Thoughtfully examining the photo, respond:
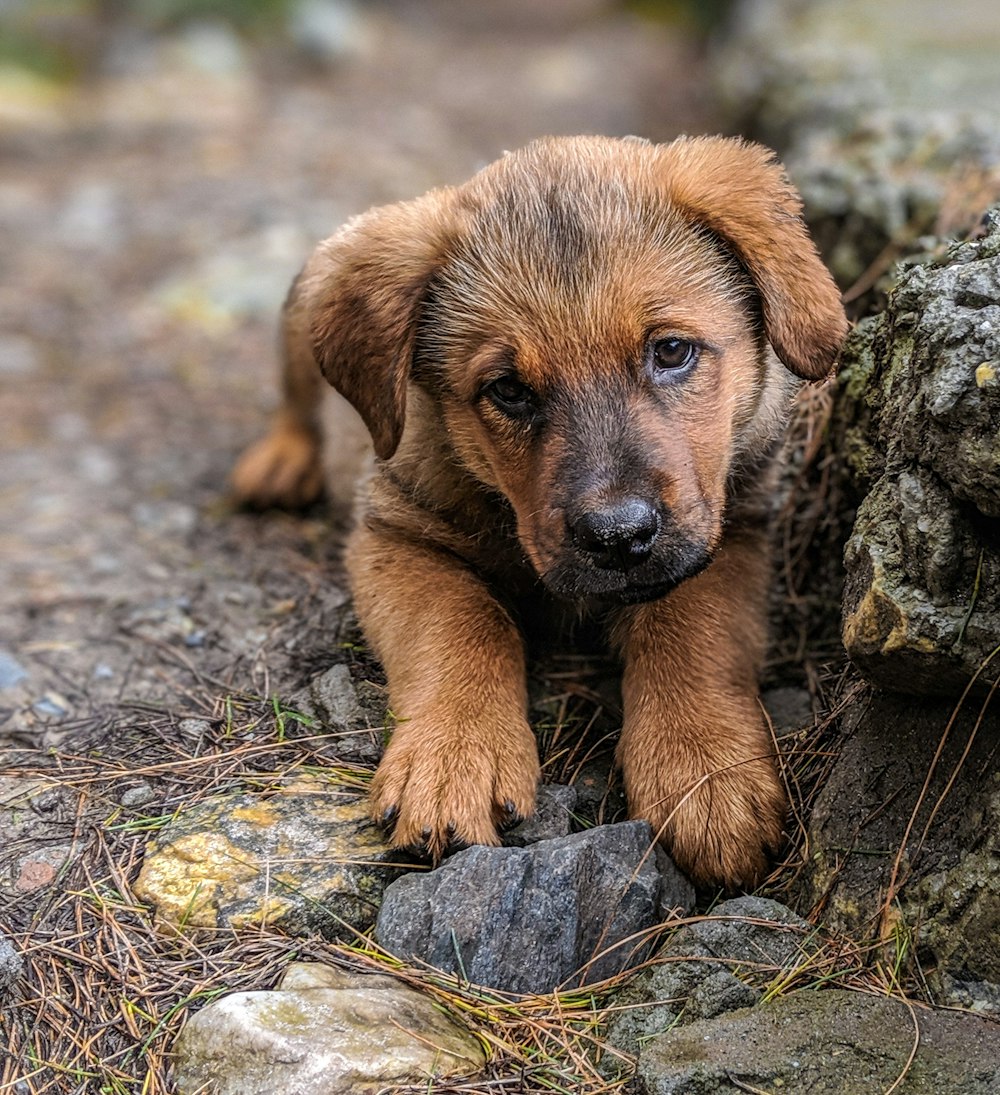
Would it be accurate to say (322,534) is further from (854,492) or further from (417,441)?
(854,492)

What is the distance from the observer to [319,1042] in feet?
7.96

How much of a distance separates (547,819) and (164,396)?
4199mm

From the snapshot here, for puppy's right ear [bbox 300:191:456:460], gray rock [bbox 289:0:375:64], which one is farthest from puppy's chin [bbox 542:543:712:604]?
gray rock [bbox 289:0:375:64]

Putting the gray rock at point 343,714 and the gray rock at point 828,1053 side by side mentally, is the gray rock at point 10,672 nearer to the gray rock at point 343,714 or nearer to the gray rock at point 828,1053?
the gray rock at point 343,714

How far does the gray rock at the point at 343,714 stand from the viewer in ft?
11.0

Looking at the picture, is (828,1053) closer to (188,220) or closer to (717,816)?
(717,816)

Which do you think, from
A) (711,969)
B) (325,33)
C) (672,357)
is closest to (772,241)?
(672,357)

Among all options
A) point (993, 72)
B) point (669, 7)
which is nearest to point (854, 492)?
point (993, 72)

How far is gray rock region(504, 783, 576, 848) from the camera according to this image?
302cm

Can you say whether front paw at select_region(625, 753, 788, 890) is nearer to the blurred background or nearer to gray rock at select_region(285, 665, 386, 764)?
gray rock at select_region(285, 665, 386, 764)

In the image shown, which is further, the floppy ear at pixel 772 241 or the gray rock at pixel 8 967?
the floppy ear at pixel 772 241

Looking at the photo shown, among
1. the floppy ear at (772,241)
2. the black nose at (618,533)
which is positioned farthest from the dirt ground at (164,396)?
the floppy ear at (772,241)

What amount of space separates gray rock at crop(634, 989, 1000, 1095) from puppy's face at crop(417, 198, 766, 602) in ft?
3.39

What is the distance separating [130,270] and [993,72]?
18.5 feet
